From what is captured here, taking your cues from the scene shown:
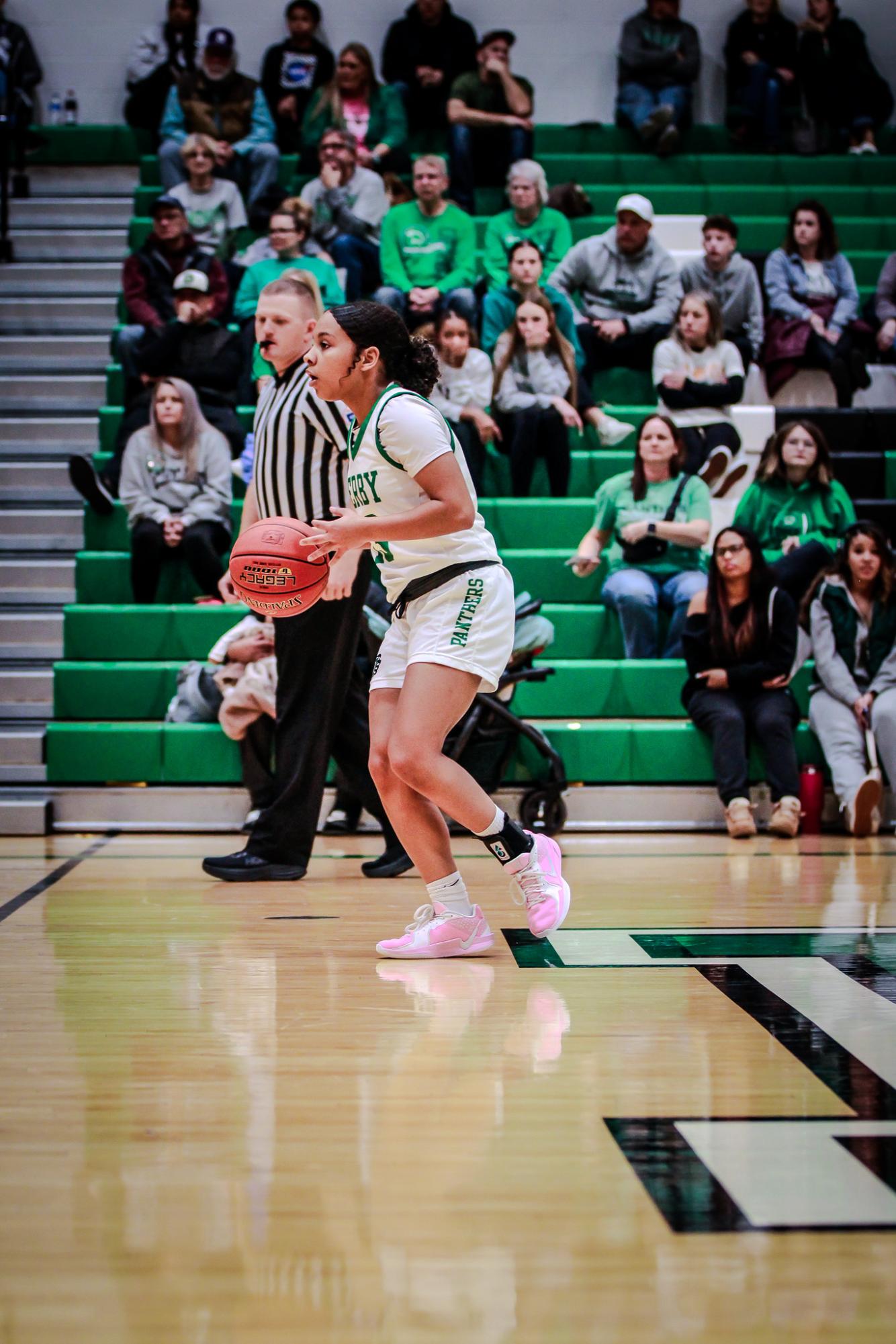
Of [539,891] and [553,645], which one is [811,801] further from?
[539,891]

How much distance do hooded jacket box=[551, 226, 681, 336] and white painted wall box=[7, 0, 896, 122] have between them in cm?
267

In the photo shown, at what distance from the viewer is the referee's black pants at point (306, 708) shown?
12.7ft

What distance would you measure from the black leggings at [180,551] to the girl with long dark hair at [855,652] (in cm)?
248

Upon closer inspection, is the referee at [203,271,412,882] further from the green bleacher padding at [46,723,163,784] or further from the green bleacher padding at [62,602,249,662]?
the green bleacher padding at [62,602,249,662]

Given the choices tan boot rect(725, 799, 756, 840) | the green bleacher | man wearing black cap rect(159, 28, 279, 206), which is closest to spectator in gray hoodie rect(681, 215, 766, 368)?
the green bleacher

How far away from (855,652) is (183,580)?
2.87 meters

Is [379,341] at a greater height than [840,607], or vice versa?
[379,341]

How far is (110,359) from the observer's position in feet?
25.8

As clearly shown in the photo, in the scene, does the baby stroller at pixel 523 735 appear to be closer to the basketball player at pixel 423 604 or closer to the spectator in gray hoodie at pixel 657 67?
the basketball player at pixel 423 604

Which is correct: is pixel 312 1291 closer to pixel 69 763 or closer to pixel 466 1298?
pixel 466 1298

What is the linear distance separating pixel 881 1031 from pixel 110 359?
649 cm

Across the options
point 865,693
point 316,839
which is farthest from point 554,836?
point 865,693

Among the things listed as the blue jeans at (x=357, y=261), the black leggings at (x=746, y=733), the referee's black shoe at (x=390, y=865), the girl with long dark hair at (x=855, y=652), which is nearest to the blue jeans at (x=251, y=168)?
the blue jeans at (x=357, y=261)

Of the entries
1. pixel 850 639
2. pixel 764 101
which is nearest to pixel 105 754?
pixel 850 639
